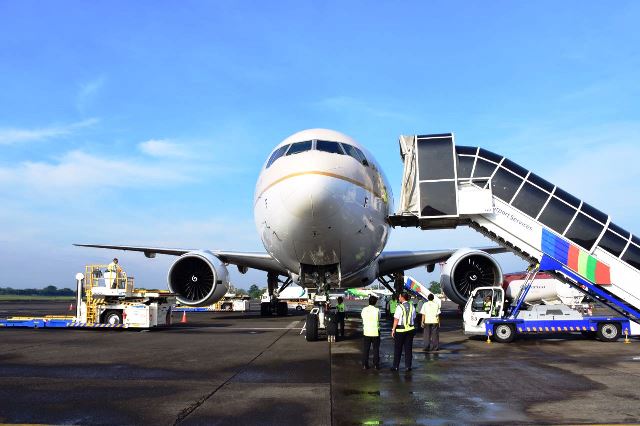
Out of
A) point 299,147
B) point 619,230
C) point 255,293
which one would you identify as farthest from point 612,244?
point 255,293

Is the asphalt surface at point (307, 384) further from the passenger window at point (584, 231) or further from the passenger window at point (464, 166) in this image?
the passenger window at point (464, 166)

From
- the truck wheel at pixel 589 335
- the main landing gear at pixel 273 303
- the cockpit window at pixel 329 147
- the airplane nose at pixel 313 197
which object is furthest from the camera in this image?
the main landing gear at pixel 273 303

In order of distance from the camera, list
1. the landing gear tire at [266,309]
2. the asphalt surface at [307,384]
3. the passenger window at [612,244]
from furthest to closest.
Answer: the landing gear tire at [266,309], the passenger window at [612,244], the asphalt surface at [307,384]

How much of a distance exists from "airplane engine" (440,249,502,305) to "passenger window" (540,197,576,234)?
4504 mm

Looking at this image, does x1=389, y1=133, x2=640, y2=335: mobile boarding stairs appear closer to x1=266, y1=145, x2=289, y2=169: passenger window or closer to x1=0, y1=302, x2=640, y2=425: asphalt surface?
x1=0, y1=302, x2=640, y2=425: asphalt surface

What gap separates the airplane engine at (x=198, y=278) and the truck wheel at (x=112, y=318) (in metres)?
1.89

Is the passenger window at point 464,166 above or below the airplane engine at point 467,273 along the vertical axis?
above

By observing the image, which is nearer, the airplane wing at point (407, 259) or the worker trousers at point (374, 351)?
the worker trousers at point (374, 351)

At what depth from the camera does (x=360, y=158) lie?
12.2 m

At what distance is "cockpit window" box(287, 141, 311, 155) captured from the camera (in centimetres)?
1148

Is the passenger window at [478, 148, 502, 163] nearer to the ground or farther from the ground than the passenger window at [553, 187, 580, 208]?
farther from the ground

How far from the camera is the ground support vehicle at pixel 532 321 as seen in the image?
1242 centimetres

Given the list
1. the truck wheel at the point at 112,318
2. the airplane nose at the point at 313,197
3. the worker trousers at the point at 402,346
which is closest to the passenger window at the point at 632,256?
the worker trousers at the point at 402,346

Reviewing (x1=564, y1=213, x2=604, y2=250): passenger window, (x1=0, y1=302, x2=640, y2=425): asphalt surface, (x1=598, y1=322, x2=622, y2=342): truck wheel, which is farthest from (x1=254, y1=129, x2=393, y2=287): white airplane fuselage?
(x1=598, y1=322, x2=622, y2=342): truck wheel
